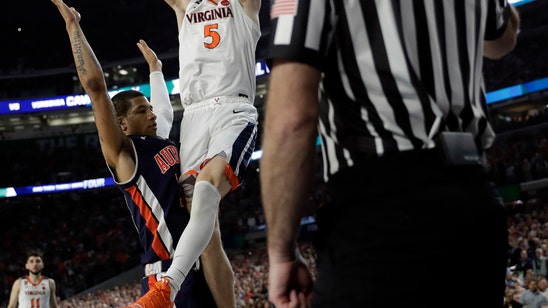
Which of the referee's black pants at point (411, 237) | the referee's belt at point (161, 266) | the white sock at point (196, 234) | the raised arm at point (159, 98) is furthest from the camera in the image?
the raised arm at point (159, 98)

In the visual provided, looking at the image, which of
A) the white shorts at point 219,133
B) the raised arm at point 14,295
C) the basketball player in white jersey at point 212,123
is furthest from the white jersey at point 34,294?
the white shorts at point 219,133

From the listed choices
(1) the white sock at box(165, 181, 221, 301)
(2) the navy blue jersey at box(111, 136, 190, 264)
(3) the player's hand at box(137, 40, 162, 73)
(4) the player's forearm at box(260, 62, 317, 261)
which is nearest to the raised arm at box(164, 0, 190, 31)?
(3) the player's hand at box(137, 40, 162, 73)

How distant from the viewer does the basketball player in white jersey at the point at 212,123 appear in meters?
3.91

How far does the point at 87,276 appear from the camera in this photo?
88.1 feet

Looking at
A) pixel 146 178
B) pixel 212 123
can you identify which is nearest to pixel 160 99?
pixel 212 123

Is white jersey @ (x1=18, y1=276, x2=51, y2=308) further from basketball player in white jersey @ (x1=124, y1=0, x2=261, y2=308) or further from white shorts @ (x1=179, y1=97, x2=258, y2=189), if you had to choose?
white shorts @ (x1=179, y1=97, x2=258, y2=189)

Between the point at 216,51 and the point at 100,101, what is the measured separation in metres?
1.16

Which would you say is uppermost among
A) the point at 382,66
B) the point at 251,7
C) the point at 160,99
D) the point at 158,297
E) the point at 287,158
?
the point at 251,7

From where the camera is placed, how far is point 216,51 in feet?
16.0

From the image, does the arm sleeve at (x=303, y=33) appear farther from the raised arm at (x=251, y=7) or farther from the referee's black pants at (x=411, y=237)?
the raised arm at (x=251, y=7)

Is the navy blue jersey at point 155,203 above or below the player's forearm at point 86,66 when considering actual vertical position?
below

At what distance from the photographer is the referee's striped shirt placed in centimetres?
175

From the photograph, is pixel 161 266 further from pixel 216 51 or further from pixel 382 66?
pixel 382 66

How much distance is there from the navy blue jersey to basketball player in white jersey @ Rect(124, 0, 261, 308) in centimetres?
12
